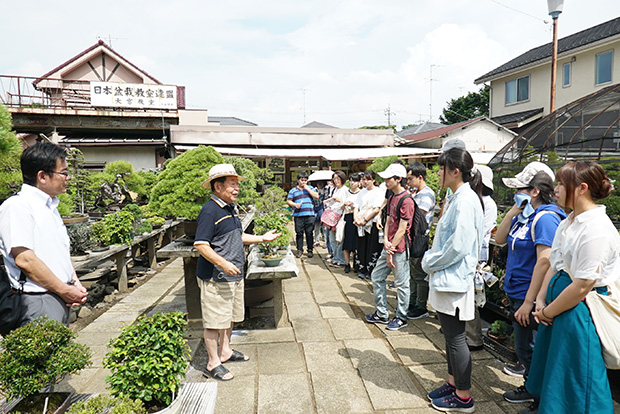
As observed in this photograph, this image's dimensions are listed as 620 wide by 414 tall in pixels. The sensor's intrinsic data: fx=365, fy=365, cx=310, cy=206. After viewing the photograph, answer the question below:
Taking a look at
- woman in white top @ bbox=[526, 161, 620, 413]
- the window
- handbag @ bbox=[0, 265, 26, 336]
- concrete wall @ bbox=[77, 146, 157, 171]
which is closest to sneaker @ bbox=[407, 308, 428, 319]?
woman in white top @ bbox=[526, 161, 620, 413]

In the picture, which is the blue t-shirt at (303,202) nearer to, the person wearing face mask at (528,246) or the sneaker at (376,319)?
the sneaker at (376,319)

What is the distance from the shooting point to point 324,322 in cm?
408

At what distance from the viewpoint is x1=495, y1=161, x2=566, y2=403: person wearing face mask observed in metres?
2.39

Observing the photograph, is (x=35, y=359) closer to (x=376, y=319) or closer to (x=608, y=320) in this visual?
(x=608, y=320)

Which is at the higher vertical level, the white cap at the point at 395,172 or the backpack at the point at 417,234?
the white cap at the point at 395,172

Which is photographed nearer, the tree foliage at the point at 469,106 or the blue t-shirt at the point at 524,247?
the blue t-shirt at the point at 524,247

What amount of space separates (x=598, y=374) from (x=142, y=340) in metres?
2.28

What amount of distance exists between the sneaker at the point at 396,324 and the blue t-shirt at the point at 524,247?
1.38 meters

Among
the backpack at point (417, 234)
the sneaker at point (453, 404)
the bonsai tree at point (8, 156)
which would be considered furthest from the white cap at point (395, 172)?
the bonsai tree at point (8, 156)

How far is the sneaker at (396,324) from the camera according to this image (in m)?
3.80

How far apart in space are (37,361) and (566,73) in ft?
59.0

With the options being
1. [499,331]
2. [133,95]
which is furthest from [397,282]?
[133,95]

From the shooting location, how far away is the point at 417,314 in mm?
4160

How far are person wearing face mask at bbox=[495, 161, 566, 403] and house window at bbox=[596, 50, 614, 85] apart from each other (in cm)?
1404
